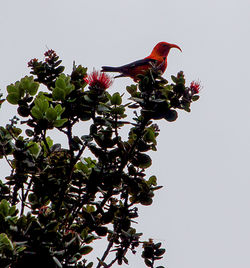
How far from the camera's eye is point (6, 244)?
204 centimetres

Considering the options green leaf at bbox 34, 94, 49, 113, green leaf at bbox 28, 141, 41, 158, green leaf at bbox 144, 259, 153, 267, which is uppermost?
green leaf at bbox 34, 94, 49, 113

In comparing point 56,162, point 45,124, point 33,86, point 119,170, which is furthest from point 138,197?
point 33,86

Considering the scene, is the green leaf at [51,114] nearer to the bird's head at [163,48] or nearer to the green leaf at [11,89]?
the green leaf at [11,89]

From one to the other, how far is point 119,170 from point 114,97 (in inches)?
19.4

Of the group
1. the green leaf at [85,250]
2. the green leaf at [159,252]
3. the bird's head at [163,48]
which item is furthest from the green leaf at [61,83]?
the bird's head at [163,48]

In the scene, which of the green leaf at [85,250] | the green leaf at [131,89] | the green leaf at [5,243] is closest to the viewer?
the green leaf at [5,243]

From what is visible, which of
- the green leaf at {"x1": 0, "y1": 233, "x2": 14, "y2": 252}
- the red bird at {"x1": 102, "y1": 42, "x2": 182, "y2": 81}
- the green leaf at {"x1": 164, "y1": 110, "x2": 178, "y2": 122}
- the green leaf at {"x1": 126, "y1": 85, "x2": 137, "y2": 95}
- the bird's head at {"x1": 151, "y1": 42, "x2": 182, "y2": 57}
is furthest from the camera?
the bird's head at {"x1": 151, "y1": 42, "x2": 182, "y2": 57}

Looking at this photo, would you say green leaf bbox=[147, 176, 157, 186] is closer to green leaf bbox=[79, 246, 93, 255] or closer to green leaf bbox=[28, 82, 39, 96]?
green leaf bbox=[79, 246, 93, 255]

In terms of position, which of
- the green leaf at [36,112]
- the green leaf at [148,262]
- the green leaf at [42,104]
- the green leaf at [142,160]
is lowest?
the green leaf at [148,262]

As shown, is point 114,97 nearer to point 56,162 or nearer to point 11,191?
point 56,162

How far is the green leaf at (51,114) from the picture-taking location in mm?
2582

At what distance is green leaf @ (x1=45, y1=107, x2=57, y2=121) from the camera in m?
2.58

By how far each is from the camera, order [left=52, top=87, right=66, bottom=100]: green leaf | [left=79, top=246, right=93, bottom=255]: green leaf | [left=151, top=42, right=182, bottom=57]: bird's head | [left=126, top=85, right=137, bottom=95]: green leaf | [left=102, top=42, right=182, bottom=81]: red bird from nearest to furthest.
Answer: [left=79, top=246, right=93, bottom=255]: green leaf < [left=52, top=87, right=66, bottom=100]: green leaf < [left=126, top=85, right=137, bottom=95]: green leaf < [left=102, top=42, right=182, bottom=81]: red bird < [left=151, top=42, right=182, bottom=57]: bird's head

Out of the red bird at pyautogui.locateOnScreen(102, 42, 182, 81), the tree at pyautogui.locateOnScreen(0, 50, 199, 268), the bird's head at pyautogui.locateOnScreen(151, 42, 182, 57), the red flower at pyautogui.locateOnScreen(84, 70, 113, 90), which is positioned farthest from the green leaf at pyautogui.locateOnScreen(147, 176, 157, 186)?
the bird's head at pyautogui.locateOnScreen(151, 42, 182, 57)
